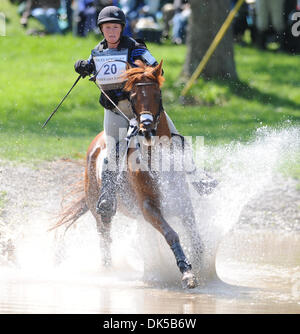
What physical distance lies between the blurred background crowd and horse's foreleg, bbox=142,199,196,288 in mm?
13147

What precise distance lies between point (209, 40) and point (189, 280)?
11.0 m

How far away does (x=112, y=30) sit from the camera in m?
8.38

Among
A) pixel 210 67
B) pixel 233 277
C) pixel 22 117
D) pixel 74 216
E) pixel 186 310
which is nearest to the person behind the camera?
pixel 186 310

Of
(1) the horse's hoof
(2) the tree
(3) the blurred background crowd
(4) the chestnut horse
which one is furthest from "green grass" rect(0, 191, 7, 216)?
(3) the blurred background crowd

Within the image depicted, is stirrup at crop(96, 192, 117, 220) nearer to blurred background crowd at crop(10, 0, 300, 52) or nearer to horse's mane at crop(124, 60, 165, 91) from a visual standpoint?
horse's mane at crop(124, 60, 165, 91)

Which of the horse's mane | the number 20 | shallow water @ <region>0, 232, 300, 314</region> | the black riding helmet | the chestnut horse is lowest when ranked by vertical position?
shallow water @ <region>0, 232, 300, 314</region>

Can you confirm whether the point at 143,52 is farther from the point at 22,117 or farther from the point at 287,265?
the point at 22,117

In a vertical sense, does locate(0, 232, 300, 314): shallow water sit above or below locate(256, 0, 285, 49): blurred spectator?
above

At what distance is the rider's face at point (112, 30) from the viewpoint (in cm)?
838

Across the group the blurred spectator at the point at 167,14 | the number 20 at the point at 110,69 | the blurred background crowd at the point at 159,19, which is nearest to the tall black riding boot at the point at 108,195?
the number 20 at the point at 110,69

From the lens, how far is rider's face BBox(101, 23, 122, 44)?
27.5 feet

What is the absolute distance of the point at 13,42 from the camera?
22281 mm
